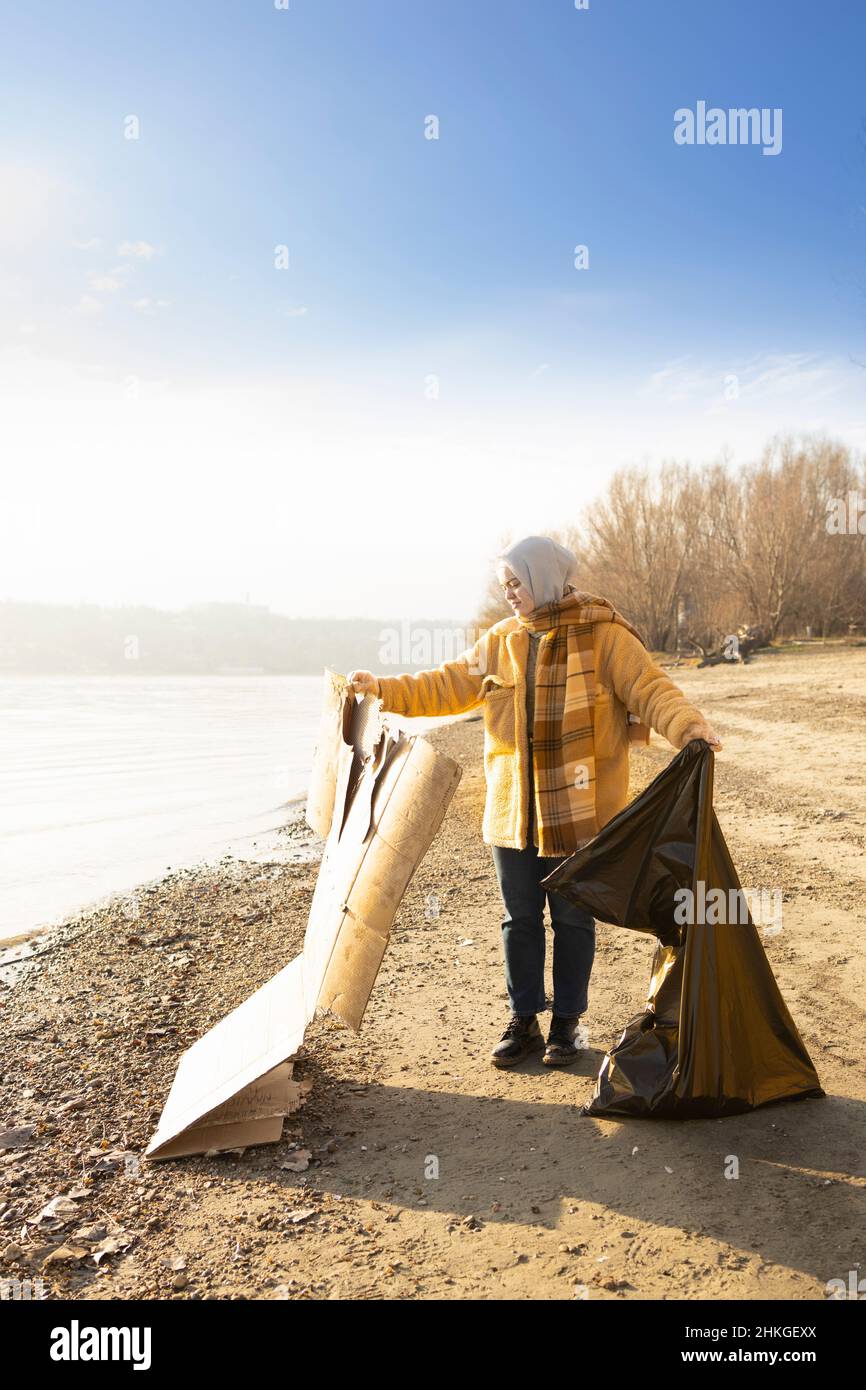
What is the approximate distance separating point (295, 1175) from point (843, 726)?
12283 mm

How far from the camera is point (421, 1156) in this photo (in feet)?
11.6

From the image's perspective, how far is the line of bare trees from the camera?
146ft

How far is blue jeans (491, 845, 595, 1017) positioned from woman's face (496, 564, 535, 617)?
97cm

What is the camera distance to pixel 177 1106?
149 inches

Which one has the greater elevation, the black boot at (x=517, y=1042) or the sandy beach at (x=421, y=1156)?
the black boot at (x=517, y=1042)

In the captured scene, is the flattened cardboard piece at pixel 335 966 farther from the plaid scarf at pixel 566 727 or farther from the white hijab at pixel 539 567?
the white hijab at pixel 539 567

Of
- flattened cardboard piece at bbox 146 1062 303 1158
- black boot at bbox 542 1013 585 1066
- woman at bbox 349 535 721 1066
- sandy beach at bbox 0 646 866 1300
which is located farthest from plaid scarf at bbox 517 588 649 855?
flattened cardboard piece at bbox 146 1062 303 1158

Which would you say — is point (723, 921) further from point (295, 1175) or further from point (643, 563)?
point (643, 563)

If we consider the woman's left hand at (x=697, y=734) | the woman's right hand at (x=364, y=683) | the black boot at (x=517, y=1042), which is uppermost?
the woman's right hand at (x=364, y=683)

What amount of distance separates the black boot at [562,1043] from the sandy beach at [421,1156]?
2.4 inches

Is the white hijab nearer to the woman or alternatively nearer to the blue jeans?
the woman

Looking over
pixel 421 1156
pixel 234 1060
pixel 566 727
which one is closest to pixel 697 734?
pixel 566 727

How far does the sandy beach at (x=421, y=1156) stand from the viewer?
2.87 meters

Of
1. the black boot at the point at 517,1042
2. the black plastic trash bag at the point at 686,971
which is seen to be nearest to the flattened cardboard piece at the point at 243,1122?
the black boot at the point at 517,1042
